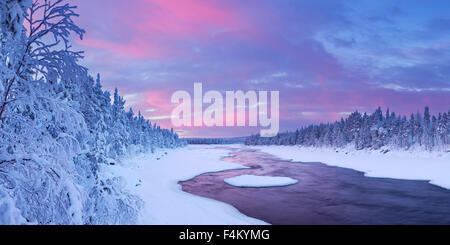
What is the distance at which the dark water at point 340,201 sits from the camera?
15.4 metres

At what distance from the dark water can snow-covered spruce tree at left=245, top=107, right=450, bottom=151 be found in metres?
40.5

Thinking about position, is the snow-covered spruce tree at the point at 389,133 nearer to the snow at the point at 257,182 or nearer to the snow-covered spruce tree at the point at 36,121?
the snow at the point at 257,182

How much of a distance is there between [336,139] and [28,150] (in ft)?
327

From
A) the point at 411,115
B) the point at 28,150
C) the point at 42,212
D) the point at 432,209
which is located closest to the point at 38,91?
the point at 28,150

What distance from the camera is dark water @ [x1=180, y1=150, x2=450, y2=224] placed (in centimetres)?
1535

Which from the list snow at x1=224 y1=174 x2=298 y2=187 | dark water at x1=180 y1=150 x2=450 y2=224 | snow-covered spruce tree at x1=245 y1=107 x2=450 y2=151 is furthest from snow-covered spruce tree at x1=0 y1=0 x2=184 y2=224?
snow-covered spruce tree at x1=245 y1=107 x2=450 y2=151

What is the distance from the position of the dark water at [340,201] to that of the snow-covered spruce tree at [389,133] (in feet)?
133

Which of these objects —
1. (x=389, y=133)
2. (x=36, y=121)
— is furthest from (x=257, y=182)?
(x=389, y=133)

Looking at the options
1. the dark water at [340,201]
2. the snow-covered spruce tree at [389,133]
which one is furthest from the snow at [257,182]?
the snow-covered spruce tree at [389,133]

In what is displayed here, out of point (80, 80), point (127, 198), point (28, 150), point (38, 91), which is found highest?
point (80, 80)

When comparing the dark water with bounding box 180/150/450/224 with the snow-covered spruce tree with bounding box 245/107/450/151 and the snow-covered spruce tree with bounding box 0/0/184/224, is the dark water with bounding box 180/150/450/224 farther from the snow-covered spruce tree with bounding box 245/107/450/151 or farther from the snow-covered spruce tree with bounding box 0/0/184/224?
the snow-covered spruce tree with bounding box 245/107/450/151
